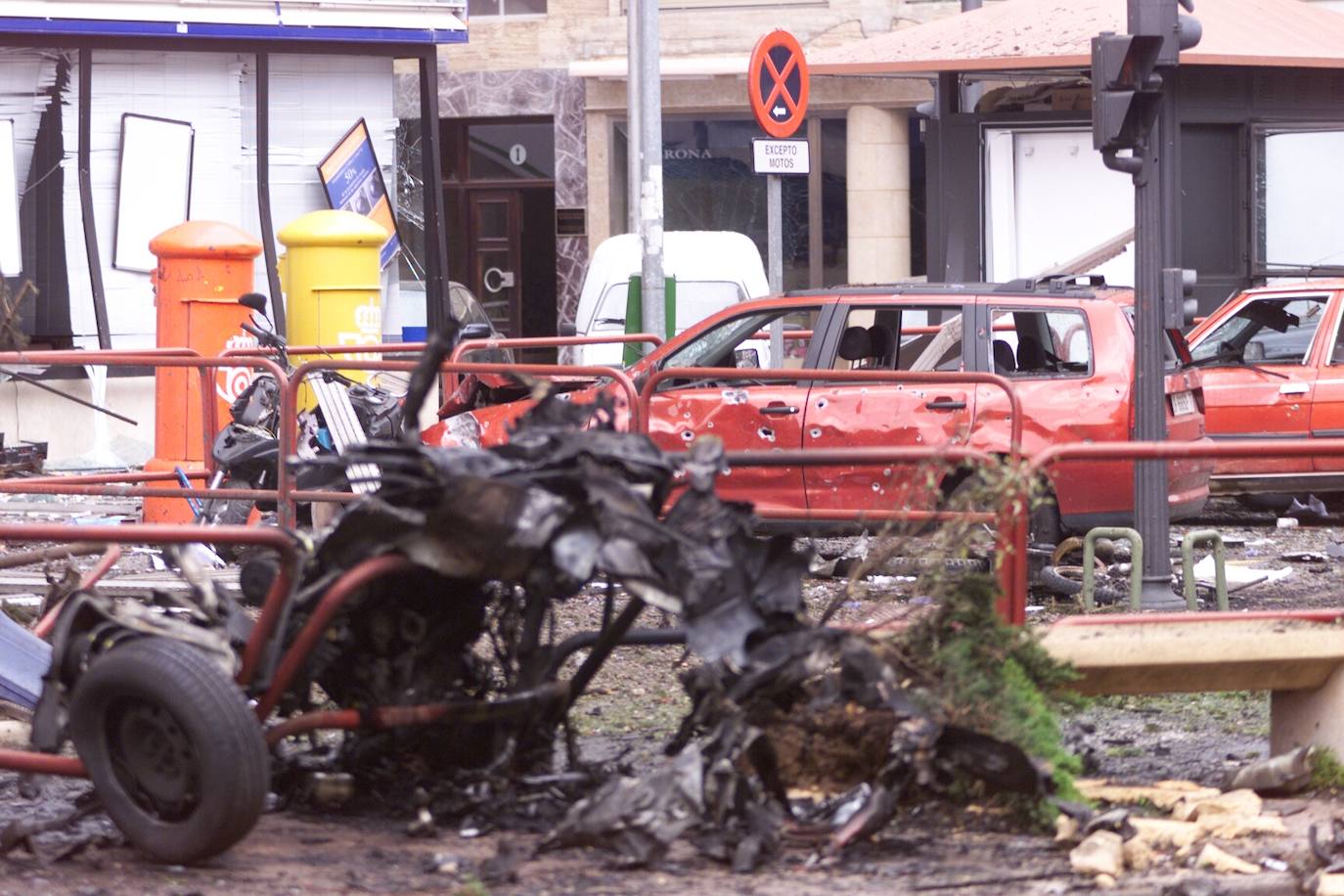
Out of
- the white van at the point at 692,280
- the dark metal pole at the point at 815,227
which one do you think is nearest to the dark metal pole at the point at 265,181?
the white van at the point at 692,280

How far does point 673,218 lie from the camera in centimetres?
2345

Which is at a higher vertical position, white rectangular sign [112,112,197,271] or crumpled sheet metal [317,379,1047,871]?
white rectangular sign [112,112,197,271]

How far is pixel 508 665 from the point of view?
207 inches

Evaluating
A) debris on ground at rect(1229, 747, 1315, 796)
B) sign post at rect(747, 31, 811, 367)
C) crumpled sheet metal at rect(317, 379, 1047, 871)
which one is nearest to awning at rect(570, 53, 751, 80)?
sign post at rect(747, 31, 811, 367)

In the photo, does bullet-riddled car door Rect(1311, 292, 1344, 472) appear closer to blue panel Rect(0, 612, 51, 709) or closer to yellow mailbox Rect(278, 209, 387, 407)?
yellow mailbox Rect(278, 209, 387, 407)

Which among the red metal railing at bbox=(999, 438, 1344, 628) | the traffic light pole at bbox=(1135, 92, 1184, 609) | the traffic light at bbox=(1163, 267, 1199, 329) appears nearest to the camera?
the red metal railing at bbox=(999, 438, 1344, 628)

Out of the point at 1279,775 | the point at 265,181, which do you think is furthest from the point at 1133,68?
the point at 265,181

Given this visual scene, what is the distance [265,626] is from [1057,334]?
6.37m

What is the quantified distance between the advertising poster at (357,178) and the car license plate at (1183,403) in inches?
327

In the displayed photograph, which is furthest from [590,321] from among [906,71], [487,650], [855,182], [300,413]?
[487,650]

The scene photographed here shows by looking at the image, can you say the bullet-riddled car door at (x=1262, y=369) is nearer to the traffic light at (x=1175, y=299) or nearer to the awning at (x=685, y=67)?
the traffic light at (x=1175, y=299)

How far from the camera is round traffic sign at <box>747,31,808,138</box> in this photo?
42.9ft

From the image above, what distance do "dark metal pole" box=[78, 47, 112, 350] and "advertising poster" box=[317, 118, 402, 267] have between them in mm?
1914

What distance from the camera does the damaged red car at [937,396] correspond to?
33.1 ft
